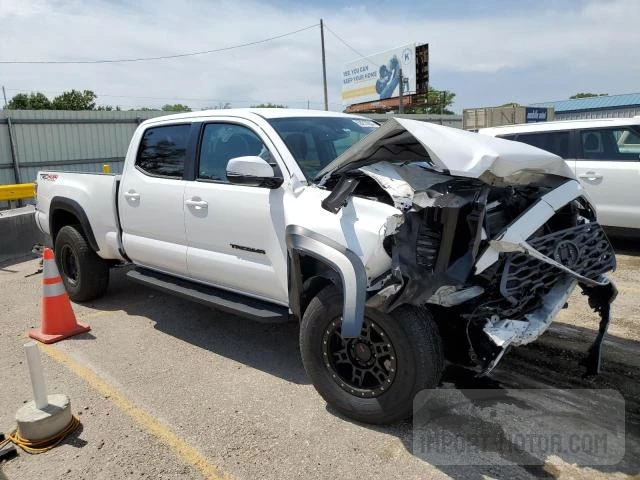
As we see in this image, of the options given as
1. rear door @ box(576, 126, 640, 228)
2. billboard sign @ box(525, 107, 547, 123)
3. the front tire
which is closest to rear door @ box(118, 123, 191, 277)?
the front tire

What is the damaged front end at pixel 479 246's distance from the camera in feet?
9.20

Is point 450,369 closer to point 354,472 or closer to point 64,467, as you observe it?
point 354,472

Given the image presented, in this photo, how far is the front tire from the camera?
294 cm

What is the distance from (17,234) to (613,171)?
28.9 ft

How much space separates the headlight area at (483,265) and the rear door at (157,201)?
7.25 feet

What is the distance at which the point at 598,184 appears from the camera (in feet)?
23.7

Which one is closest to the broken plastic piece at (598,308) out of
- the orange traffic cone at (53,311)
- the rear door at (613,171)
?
the rear door at (613,171)

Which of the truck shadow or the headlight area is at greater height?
the headlight area

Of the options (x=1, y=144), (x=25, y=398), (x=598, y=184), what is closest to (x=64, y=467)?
(x=25, y=398)

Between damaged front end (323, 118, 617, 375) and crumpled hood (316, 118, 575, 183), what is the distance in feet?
0.03

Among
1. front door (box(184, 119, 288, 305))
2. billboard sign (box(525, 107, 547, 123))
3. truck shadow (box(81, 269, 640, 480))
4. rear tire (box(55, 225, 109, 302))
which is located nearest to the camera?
truck shadow (box(81, 269, 640, 480))

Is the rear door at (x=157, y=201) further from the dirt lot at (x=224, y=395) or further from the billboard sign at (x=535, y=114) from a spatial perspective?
the billboard sign at (x=535, y=114)

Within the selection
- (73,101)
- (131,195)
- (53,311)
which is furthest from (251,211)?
(73,101)

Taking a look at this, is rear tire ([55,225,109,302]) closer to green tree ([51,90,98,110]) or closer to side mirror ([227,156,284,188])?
side mirror ([227,156,284,188])
